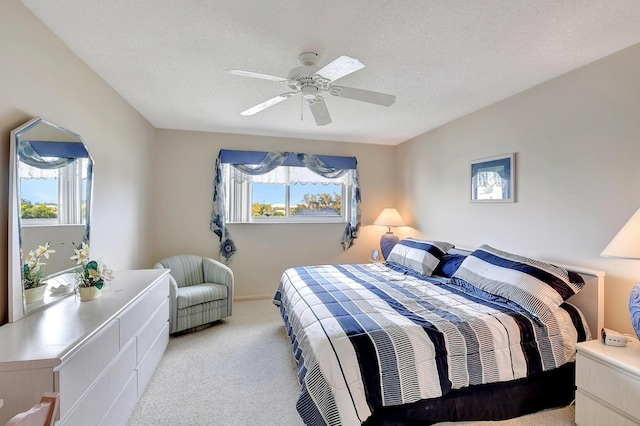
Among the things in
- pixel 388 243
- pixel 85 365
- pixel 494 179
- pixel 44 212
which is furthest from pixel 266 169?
pixel 85 365

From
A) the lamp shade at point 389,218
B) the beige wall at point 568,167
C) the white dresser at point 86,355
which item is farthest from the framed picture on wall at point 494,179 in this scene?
the white dresser at point 86,355

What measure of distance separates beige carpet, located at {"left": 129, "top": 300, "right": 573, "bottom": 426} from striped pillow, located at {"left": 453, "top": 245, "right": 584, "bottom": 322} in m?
0.71

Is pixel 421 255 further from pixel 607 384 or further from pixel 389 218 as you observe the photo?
pixel 607 384

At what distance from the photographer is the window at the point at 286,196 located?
4.27 metres

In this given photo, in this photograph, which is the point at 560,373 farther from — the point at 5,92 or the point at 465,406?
the point at 5,92

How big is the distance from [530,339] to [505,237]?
3.99ft

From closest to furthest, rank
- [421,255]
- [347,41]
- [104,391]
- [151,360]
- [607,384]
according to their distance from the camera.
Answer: [104,391] < [607,384] < [347,41] < [151,360] < [421,255]

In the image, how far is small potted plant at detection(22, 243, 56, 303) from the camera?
160 centimetres

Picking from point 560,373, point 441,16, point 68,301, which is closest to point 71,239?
point 68,301

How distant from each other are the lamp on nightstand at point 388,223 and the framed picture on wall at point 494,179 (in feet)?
4.21

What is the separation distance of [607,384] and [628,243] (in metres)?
0.79

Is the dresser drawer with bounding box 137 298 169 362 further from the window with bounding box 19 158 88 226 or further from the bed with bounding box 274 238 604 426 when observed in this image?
the bed with bounding box 274 238 604 426

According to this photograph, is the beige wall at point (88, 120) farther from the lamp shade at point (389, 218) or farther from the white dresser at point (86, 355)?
the lamp shade at point (389, 218)

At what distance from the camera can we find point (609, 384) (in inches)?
64.1
